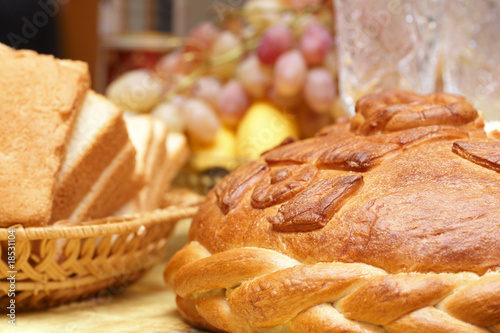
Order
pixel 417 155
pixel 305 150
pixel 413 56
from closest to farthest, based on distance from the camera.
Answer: pixel 417 155 → pixel 305 150 → pixel 413 56

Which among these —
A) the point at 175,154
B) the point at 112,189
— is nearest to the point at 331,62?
the point at 175,154

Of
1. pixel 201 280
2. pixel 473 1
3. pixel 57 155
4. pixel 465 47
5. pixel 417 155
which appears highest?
pixel 473 1

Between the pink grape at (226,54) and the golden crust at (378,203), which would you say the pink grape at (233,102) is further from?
the golden crust at (378,203)

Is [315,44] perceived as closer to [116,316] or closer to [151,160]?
[151,160]

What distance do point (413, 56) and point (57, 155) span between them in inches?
36.3

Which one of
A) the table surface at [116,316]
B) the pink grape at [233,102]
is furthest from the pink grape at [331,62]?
the table surface at [116,316]

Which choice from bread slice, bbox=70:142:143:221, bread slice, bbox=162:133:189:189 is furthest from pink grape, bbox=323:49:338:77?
bread slice, bbox=70:142:143:221

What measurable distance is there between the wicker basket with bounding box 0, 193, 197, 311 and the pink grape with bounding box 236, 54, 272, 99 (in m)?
0.58

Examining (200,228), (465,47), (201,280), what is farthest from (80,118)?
(465,47)

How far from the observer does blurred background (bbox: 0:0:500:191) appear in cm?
143

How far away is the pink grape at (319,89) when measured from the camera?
5.17ft

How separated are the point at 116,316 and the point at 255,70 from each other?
884 millimetres

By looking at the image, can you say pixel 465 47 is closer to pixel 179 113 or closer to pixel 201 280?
pixel 179 113

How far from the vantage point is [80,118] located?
118 centimetres
